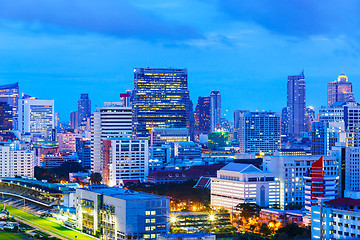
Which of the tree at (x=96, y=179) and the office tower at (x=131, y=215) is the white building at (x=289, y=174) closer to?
the office tower at (x=131, y=215)

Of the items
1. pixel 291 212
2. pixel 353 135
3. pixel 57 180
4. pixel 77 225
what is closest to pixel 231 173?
pixel 291 212

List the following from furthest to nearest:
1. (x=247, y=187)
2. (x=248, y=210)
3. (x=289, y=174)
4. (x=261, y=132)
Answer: (x=261, y=132)
(x=289, y=174)
(x=247, y=187)
(x=248, y=210)

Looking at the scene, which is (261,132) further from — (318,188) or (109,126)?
(318,188)

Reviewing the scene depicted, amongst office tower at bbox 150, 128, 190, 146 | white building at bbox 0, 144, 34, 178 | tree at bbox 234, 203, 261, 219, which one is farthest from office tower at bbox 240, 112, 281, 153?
tree at bbox 234, 203, 261, 219

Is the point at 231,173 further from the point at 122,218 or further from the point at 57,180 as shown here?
the point at 57,180

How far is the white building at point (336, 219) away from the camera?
63750mm

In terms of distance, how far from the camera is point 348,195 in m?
76.2

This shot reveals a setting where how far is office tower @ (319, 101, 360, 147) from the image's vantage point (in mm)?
142050

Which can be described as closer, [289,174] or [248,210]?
[248,210]

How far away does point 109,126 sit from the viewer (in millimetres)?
128375

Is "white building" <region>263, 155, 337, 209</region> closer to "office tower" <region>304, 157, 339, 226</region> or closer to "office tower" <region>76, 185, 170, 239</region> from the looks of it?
"office tower" <region>304, 157, 339, 226</region>

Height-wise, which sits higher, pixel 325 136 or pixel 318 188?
pixel 325 136

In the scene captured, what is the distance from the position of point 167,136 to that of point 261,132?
28.0 metres

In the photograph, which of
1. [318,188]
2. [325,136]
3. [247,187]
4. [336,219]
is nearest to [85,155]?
[325,136]
